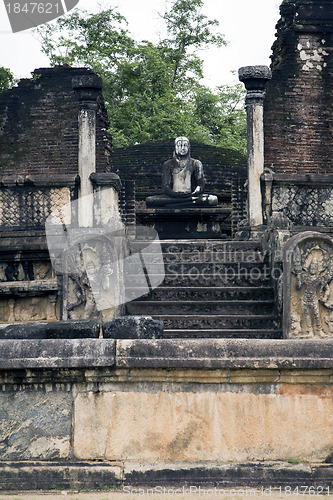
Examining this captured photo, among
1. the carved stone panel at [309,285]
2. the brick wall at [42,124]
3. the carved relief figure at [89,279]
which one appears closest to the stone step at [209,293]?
the carved relief figure at [89,279]

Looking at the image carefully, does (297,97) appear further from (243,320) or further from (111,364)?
(111,364)

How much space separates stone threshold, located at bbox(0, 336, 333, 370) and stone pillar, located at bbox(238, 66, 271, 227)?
7.36 m

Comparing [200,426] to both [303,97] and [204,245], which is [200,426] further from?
[303,97]

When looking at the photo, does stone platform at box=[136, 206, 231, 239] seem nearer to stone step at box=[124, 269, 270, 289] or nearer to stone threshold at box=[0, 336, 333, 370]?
stone step at box=[124, 269, 270, 289]

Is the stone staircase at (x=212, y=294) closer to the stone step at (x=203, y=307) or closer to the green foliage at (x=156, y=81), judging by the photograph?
the stone step at (x=203, y=307)

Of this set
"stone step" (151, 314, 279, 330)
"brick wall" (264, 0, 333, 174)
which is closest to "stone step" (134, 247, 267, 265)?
"stone step" (151, 314, 279, 330)

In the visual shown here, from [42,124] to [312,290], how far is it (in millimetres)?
10790

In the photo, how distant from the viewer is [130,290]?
884 cm

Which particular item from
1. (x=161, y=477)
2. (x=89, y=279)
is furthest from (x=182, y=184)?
(x=161, y=477)

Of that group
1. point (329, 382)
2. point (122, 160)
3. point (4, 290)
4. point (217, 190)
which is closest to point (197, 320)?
point (4, 290)

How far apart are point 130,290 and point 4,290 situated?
80.3 inches

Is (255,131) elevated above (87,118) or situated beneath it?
situated beneath

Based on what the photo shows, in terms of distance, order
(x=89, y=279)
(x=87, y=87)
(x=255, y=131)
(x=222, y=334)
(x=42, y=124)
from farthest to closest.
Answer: (x=42, y=124), (x=255, y=131), (x=87, y=87), (x=222, y=334), (x=89, y=279)

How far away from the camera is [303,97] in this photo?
15789 millimetres
